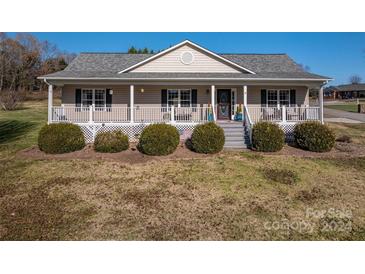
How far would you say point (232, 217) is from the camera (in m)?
5.75

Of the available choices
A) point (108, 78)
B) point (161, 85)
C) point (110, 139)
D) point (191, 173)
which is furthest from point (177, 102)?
point (191, 173)

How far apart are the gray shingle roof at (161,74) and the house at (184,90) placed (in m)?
0.06

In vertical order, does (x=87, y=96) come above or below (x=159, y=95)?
below

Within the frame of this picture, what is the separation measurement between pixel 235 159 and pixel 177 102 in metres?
6.94

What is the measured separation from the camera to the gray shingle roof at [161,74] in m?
14.5

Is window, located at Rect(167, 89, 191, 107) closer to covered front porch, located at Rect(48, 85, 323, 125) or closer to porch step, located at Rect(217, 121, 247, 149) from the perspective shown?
covered front porch, located at Rect(48, 85, 323, 125)

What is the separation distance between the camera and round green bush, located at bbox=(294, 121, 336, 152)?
11.2 meters

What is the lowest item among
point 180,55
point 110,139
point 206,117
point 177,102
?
point 110,139

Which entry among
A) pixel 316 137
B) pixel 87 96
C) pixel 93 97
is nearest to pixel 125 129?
pixel 93 97

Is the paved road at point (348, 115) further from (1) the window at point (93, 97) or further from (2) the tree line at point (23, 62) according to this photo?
(2) the tree line at point (23, 62)

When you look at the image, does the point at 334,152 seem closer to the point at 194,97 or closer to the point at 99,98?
the point at 194,97

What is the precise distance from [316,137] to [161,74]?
346 inches

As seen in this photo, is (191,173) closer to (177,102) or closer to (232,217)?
(232,217)

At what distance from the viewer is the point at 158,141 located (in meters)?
10.8
